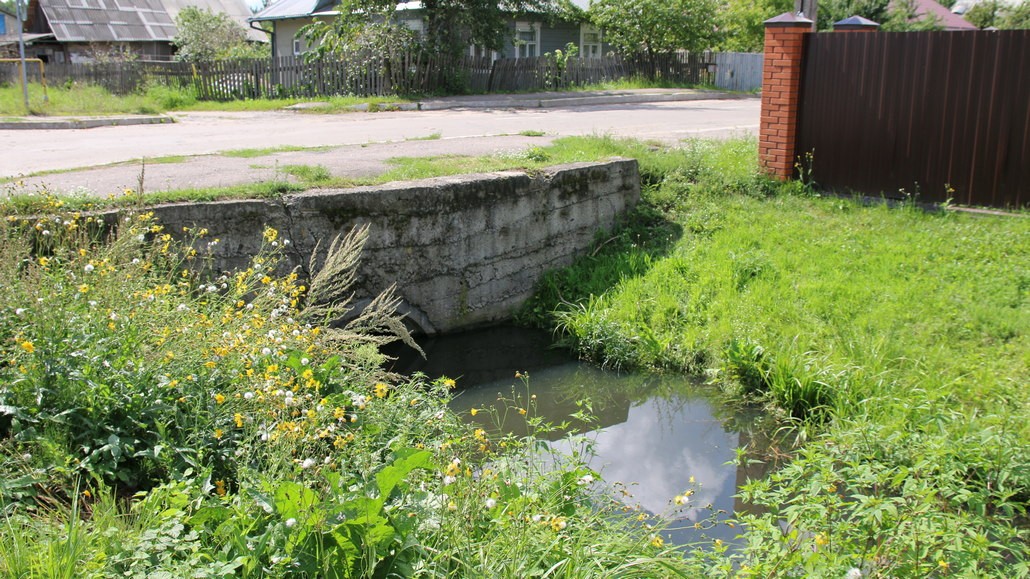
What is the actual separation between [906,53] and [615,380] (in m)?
4.96

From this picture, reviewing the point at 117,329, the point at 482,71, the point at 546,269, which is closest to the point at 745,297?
the point at 546,269

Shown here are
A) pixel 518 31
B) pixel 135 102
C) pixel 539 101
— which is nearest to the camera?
pixel 135 102

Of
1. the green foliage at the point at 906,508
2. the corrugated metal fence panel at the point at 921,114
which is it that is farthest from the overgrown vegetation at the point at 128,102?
the green foliage at the point at 906,508

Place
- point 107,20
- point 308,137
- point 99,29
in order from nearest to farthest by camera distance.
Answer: point 308,137 → point 99,29 → point 107,20

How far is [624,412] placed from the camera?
7020mm

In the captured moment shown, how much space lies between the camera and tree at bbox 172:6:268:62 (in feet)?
103

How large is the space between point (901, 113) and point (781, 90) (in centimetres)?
135

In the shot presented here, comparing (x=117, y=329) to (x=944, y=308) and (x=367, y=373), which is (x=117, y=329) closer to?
(x=367, y=373)

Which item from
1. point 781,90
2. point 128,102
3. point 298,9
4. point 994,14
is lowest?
point 128,102

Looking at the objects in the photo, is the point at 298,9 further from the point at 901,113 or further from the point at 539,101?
the point at 901,113

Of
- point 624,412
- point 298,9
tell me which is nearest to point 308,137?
point 624,412

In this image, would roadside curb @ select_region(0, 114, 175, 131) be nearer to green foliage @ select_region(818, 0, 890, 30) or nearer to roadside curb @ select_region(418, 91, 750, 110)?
roadside curb @ select_region(418, 91, 750, 110)

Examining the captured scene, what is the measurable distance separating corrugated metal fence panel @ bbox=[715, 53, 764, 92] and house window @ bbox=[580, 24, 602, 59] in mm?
4923

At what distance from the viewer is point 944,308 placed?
22.7 ft
